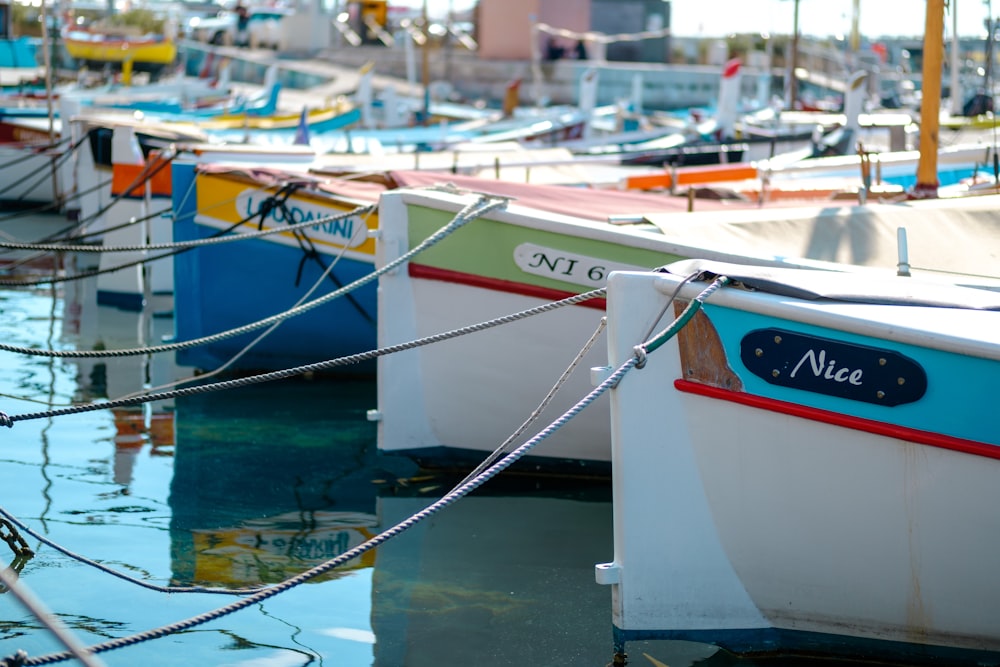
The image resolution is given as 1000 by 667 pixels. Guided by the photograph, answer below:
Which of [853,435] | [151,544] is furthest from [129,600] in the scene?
[853,435]

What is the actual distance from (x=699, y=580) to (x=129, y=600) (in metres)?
2.33

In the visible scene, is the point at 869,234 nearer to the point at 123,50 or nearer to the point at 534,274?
the point at 534,274

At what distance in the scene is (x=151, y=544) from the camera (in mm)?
5645

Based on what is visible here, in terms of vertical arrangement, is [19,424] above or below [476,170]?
below

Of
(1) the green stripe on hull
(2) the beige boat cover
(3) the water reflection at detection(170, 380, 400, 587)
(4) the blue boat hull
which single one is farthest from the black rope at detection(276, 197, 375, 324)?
(2) the beige boat cover

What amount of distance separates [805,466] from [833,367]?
372mm

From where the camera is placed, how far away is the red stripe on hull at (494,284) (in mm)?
6137

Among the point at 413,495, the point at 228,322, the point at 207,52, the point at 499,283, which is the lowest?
the point at 413,495

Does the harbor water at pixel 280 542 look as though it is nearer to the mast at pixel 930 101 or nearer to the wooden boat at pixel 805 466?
the wooden boat at pixel 805 466

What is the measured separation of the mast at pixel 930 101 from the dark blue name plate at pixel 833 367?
393 cm

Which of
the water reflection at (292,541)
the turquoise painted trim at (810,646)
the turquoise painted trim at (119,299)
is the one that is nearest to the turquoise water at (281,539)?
the water reflection at (292,541)

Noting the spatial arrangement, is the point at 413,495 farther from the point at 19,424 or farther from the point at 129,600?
the point at 19,424

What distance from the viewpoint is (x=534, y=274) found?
6.16m

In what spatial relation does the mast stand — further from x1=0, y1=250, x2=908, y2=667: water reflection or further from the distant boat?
the distant boat
